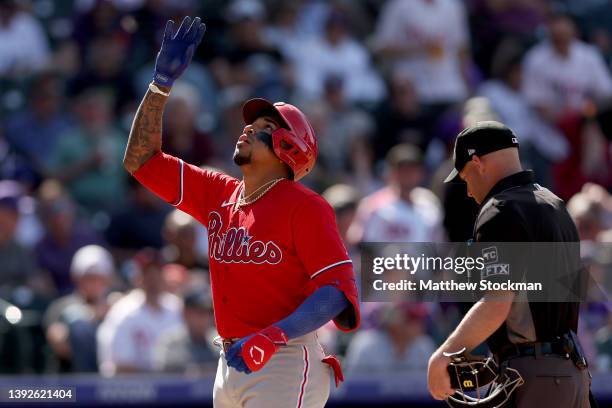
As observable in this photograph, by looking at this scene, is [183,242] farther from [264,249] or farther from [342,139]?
[264,249]

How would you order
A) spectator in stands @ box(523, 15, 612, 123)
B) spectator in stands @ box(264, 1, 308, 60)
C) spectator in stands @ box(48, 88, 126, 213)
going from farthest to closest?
spectator in stands @ box(264, 1, 308, 60) → spectator in stands @ box(523, 15, 612, 123) → spectator in stands @ box(48, 88, 126, 213)

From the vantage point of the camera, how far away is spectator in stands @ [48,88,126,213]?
403 inches

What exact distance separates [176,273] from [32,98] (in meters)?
2.77

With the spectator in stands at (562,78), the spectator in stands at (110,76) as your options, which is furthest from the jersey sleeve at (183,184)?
the spectator in stands at (562,78)

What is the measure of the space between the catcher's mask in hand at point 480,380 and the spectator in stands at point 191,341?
3.40 m

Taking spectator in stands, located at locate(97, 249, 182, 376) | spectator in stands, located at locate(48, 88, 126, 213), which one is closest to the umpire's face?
spectator in stands, located at locate(97, 249, 182, 376)

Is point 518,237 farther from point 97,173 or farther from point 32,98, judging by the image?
point 32,98

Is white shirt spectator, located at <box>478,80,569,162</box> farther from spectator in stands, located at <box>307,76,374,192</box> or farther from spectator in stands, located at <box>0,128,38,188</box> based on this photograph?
spectator in stands, located at <box>0,128,38,188</box>

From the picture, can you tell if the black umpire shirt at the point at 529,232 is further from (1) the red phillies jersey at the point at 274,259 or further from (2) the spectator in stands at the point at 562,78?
(2) the spectator in stands at the point at 562,78

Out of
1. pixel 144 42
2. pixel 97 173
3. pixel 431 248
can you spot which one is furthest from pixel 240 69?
pixel 431 248

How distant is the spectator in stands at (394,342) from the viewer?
7.96 metres

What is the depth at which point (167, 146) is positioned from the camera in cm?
1016

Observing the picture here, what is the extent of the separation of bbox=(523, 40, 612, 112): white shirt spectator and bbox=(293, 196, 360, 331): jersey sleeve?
24.1ft

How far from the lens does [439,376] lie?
14.8 ft
